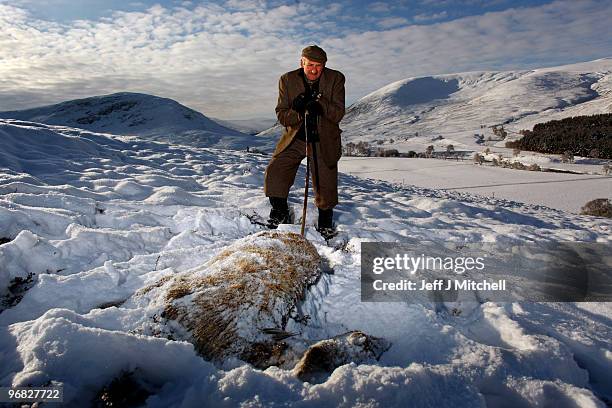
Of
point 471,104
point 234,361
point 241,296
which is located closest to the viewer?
point 234,361

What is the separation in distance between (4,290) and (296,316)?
1.98 m

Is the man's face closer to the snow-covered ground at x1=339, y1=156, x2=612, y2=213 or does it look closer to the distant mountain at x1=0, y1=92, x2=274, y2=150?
the snow-covered ground at x1=339, y1=156, x2=612, y2=213

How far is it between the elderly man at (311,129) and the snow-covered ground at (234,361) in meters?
0.47

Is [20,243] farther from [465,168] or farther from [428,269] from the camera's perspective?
[465,168]

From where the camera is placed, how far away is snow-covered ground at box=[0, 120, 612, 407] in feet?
4.50

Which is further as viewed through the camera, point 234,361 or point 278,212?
point 278,212

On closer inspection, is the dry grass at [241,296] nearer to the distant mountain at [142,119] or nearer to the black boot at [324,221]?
the black boot at [324,221]

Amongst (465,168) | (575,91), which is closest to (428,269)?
(465,168)

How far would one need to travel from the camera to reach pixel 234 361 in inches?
67.4

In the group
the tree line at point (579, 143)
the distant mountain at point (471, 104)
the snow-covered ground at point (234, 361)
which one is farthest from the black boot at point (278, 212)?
the distant mountain at point (471, 104)

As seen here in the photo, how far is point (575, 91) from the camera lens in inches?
3369

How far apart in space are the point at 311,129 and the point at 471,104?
10732 centimetres

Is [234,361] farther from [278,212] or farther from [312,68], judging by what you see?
[312,68]

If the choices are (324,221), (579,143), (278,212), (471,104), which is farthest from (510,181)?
(471,104)
